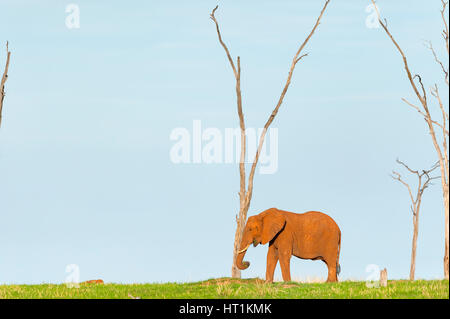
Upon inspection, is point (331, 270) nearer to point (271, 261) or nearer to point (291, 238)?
point (291, 238)

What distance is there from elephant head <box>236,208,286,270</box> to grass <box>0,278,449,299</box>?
5.83ft

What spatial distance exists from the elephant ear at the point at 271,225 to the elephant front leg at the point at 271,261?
0.32m

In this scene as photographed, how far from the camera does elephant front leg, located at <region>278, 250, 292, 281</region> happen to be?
19.0 meters

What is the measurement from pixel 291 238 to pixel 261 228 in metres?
0.84

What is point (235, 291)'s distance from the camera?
15.7 m

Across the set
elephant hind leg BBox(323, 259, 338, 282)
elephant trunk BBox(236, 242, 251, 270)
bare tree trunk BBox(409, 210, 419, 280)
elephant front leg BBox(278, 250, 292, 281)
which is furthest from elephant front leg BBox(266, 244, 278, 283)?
bare tree trunk BBox(409, 210, 419, 280)

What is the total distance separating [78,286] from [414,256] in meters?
10.7

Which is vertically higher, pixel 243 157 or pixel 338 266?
pixel 243 157

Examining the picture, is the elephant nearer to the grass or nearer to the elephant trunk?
the elephant trunk
